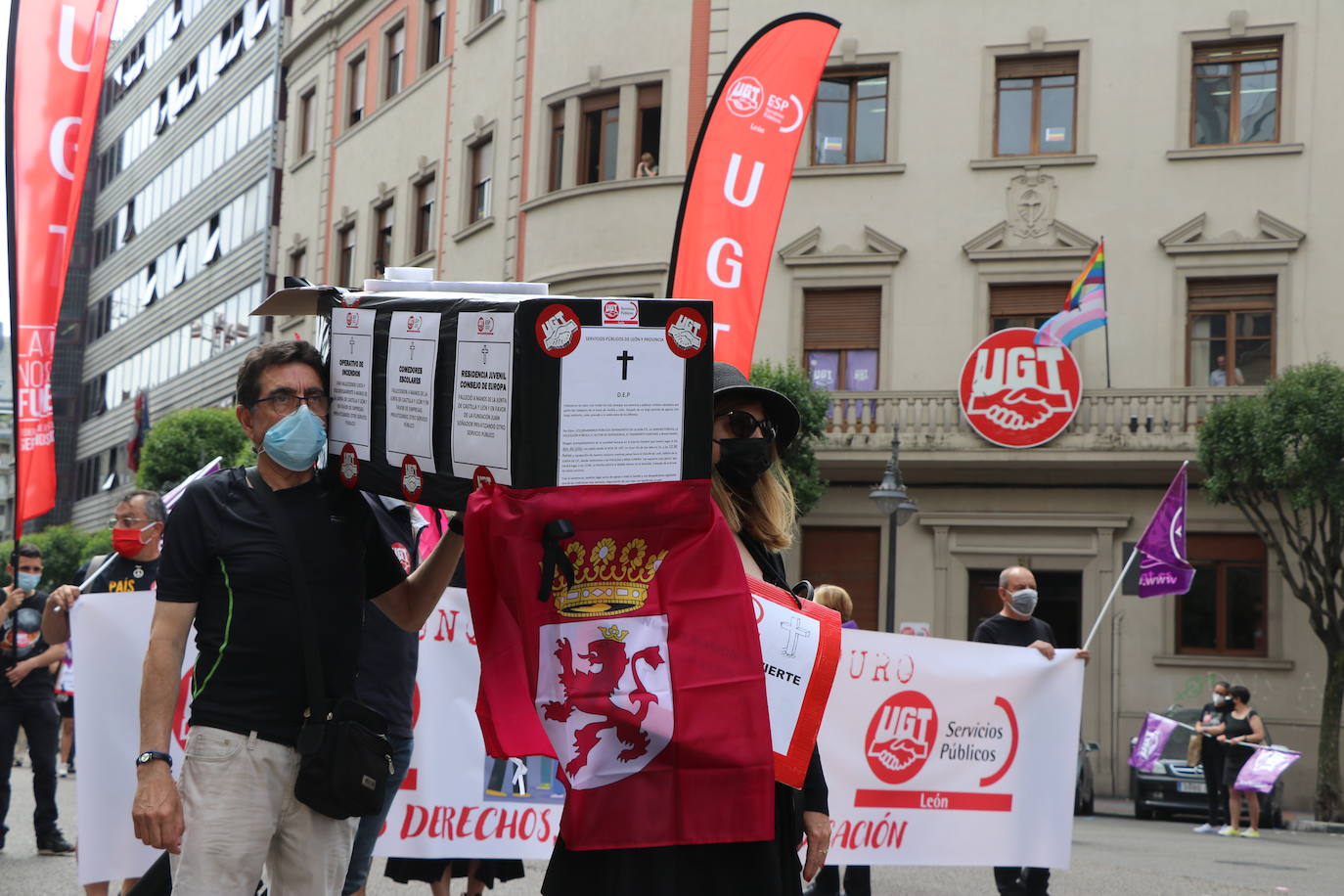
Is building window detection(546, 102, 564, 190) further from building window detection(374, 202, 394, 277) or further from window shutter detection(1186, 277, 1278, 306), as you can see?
window shutter detection(1186, 277, 1278, 306)

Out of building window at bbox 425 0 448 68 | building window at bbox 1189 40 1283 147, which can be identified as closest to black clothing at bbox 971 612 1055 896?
building window at bbox 1189 40 1283 147

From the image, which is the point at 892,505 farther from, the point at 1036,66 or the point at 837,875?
the point at 837,875

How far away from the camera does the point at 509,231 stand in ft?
97.7

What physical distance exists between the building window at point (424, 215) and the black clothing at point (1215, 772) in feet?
63.5

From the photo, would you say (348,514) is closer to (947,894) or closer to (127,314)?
(947,894)

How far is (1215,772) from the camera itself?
1892 centimetres

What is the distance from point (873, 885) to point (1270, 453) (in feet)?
47.9

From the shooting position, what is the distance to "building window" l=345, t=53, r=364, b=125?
37156 millimetres

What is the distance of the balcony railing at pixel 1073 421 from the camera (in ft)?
82.2

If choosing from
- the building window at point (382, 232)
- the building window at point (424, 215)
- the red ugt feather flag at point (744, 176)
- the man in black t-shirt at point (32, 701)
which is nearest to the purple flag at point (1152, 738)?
the red ugt feather flag at point (744, 176)

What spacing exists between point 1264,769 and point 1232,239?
34.1 feet

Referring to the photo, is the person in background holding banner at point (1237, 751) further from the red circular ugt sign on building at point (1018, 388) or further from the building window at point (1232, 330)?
the building window at point (1232, 330)

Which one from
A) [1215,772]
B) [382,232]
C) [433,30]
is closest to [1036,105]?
[1215,772]

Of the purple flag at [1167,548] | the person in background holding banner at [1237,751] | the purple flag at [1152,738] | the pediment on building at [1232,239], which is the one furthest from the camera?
the pediment on building at [1232,239]
